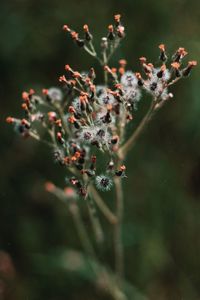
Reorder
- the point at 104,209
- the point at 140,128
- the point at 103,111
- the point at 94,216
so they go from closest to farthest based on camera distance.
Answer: the point at 103,111 → the point at 140,128 → the point at 104,209 → the point at 94,216

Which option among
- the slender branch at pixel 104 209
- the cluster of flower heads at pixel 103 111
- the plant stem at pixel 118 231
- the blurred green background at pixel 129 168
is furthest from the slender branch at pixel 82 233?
the cluster of flower heads at pixel 103 111

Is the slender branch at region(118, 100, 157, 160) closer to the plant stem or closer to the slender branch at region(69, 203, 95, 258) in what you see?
the plant stem

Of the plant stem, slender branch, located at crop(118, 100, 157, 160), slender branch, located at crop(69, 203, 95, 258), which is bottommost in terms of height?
the plant stem

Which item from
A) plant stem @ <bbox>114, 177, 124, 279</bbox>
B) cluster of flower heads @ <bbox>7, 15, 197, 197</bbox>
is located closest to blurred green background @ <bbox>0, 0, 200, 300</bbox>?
plant stem @ <bbox>114, 177, 124, 279</bbox>

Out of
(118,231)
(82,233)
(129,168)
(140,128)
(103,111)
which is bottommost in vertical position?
(118,231)

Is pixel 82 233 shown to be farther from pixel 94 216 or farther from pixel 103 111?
pixel 103 111

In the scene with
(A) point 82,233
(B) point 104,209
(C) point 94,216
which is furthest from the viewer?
(A) point 82,233

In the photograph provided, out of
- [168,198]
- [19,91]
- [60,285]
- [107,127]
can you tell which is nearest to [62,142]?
[107,127]

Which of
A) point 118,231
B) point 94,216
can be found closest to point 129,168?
point 94,216
